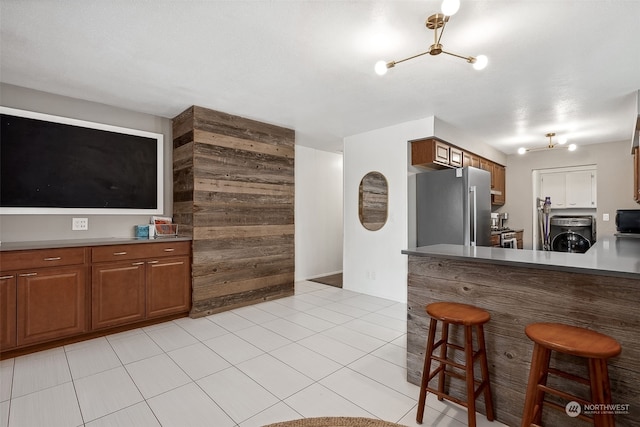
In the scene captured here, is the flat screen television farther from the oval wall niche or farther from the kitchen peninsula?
the kitchen peninsula

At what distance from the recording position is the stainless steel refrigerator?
12.1ft

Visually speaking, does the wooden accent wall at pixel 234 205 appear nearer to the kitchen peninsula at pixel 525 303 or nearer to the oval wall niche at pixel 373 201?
the oval wall niche at pixel 373 201

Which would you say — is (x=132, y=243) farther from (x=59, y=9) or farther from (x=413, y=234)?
(x=413, y=234)

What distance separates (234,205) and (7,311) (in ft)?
7.11

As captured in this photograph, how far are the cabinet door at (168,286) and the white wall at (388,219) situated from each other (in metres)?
2.41

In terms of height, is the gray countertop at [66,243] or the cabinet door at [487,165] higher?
the cabinet door at [487,165]

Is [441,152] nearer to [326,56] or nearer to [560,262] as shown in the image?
[326,56]

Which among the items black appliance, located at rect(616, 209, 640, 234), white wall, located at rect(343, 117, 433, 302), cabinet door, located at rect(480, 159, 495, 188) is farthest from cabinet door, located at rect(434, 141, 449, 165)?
black appliance, located at rect(616, 209, 640, 234)

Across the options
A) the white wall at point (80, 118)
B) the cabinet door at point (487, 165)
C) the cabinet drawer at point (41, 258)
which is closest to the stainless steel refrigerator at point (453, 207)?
the cabinet door at point (487, 165)

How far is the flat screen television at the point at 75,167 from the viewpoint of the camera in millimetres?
2781

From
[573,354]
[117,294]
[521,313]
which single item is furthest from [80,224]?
[573,354]

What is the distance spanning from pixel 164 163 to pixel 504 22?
12.2 ft

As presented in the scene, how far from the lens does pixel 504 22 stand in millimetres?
1929

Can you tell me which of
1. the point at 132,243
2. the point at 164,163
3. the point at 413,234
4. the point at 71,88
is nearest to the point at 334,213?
the point at 413,234
